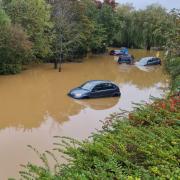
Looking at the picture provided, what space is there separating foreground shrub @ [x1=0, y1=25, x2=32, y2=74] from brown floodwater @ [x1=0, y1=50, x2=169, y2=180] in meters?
1.22

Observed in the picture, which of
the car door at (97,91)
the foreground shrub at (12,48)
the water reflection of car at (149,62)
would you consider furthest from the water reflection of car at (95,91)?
the water reflection of car at (149,62)

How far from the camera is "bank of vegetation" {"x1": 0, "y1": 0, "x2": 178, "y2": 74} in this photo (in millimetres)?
27984

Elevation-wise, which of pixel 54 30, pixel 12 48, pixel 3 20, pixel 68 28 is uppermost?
pixel 3 20

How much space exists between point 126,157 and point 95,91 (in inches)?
653

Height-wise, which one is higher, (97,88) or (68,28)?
(68,28)

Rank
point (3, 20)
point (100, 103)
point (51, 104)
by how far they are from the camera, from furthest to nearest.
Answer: point (3, 20) → point (100, 103) → point (51, 104)

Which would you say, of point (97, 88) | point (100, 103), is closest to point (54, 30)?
point (97, 88)

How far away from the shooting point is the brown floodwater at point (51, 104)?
13852 mm

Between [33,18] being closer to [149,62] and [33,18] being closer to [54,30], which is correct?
[54,30]

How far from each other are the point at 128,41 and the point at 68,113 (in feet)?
116

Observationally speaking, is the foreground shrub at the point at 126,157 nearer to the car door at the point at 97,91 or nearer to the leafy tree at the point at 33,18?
the car door at the point at 97,91

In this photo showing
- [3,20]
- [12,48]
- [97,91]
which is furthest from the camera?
[12,48]

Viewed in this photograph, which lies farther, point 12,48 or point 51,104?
point 12,48

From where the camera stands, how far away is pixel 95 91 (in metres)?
→ 21.5
